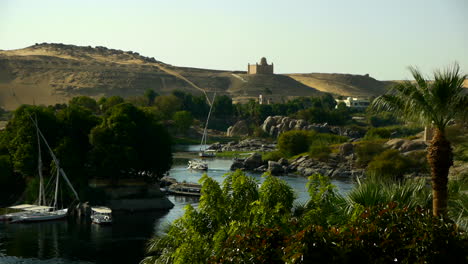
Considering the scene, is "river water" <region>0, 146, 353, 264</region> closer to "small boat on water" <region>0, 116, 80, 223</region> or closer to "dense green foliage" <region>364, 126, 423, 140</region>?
"small boat on water" <region>0, 116, 80, 223</region>

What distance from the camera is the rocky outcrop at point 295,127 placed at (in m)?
117

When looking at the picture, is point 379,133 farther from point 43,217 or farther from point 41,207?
point 43,217

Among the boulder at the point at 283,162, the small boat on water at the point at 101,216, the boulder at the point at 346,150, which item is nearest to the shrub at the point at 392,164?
the boulder at the point at 346,150

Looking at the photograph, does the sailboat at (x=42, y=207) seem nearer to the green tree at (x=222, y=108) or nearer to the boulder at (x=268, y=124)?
the boulder at (x=268, y=124)

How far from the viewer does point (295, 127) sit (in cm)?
12088

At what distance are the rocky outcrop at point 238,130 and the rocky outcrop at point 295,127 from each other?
3.26 metres

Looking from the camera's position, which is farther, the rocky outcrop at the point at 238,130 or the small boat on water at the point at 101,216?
the rocky outcrop at the point at 238,130

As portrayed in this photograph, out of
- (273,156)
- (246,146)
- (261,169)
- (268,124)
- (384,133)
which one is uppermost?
(384,133)

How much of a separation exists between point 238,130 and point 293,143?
39.9 metres

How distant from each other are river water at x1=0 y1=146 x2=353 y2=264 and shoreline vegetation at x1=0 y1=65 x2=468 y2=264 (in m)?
2.54

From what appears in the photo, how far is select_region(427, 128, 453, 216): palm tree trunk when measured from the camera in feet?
47.9

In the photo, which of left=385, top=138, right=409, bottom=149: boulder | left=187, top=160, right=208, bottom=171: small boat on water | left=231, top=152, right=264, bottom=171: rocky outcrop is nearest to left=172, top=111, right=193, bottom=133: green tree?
left=231, top=152, right=264, bottom=171: rocky outcrop

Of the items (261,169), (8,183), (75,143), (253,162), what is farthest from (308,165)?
(8,183)

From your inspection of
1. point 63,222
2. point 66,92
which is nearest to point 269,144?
point 63,222
